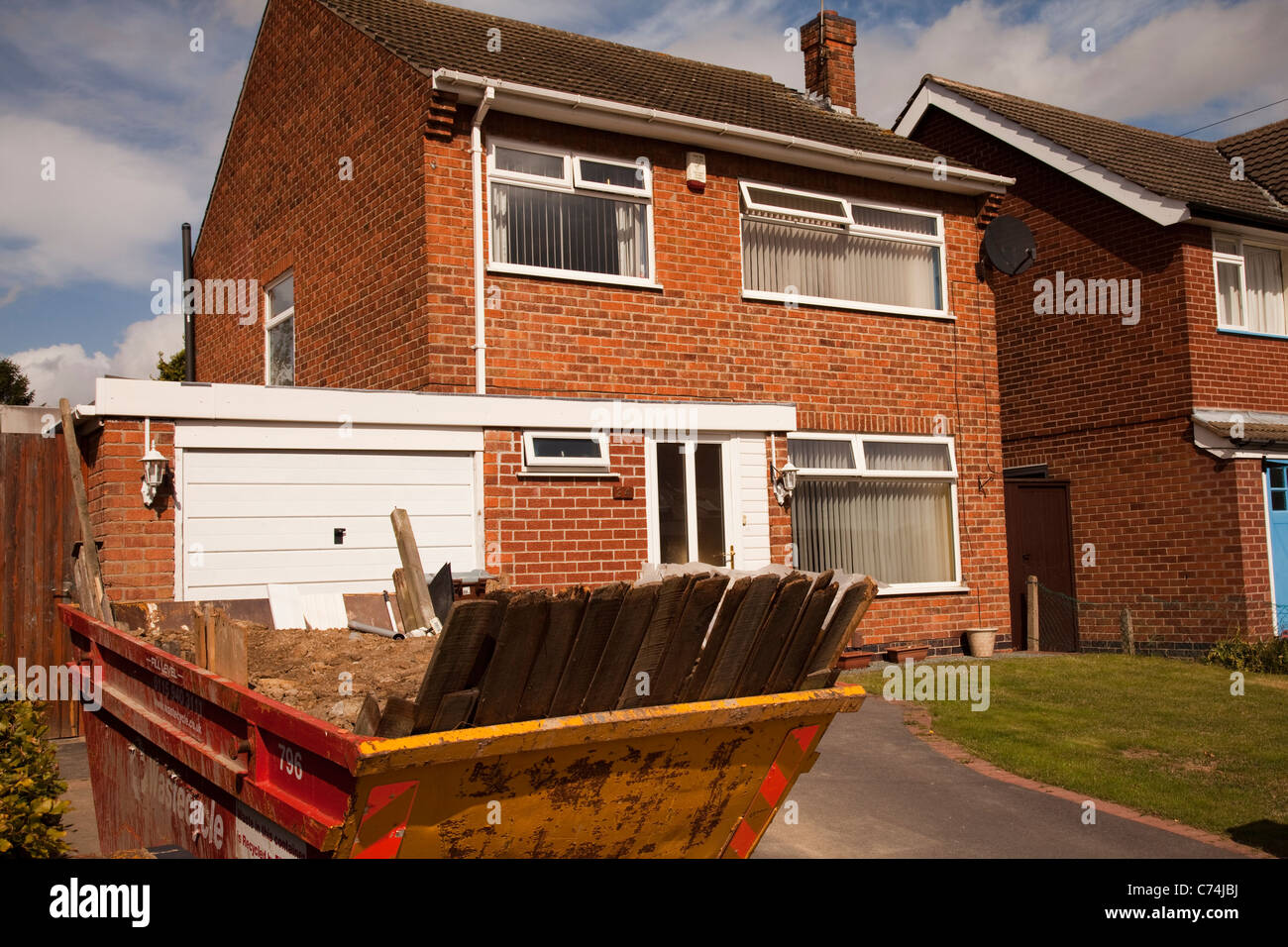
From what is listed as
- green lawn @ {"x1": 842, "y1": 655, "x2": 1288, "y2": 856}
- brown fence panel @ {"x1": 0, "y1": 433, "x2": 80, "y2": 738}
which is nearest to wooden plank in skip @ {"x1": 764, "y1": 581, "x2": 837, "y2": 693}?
green lawn @ {"x1": 842, "y1": 655, "x2": 1288, "y2": 856}

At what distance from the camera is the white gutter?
1063 centimetres

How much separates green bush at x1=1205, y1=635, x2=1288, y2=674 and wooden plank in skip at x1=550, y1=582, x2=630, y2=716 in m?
12.6

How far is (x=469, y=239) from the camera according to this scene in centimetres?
1080

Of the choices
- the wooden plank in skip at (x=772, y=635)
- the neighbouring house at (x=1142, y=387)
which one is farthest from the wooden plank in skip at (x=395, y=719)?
the neighbouring house at (x=1142, y=387)

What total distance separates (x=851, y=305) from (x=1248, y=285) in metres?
6.86

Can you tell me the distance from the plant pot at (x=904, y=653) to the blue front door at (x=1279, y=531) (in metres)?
5.36

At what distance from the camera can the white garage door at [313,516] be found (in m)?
8.56

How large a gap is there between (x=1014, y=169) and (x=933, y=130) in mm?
2036

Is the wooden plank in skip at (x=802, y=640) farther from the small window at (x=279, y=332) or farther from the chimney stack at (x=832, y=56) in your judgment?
the chimney stack at (x=832, y=56)

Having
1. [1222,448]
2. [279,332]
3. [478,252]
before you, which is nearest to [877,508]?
[1222,448]

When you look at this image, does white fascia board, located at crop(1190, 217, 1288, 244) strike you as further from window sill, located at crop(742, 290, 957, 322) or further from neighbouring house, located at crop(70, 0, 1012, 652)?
window sill, located at crop(742, 290, 957, 322)

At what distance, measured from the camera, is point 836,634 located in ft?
12.0

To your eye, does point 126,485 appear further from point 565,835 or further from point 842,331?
point 842,331

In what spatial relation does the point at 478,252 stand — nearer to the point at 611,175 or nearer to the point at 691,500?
the point at 611,175
